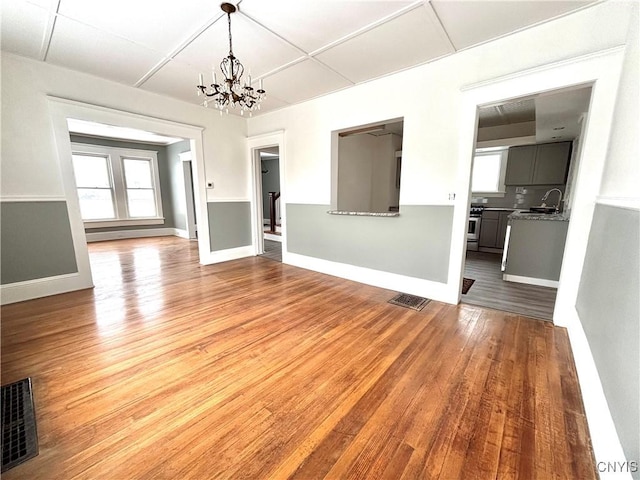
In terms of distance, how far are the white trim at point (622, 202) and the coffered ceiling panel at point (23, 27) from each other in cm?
425

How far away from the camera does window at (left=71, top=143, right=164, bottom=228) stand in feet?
21.4

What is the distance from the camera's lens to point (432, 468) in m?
1.11

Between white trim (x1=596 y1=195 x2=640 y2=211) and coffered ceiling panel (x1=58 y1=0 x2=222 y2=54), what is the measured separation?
2.98 metres

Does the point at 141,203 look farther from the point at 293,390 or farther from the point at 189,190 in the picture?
the point at 293,390

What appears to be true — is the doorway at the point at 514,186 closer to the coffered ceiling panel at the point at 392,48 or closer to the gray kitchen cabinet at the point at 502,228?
the gray kitchen cabinet at the point at 502,228

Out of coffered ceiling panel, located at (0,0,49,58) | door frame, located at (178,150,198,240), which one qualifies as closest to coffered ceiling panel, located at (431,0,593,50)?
coffered ceiling panel, located at (0,0,49,58)

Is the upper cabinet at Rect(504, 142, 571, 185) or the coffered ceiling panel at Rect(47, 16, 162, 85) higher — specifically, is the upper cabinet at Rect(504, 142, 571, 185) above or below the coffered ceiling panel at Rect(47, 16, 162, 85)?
below

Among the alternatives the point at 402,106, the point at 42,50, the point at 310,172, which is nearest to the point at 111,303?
the point at 42,50

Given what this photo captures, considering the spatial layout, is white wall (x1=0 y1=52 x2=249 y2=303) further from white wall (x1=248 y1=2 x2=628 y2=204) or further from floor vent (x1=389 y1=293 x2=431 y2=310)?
floor vent (x1=389 y1=293 x2=431 y2=310)

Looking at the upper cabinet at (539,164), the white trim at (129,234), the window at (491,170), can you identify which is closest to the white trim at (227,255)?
the white trim at (129,234)

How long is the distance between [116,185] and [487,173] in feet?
32.8

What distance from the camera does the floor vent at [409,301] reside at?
2.79 m

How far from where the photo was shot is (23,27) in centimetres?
222

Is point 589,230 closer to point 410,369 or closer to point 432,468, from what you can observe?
point 410,369
